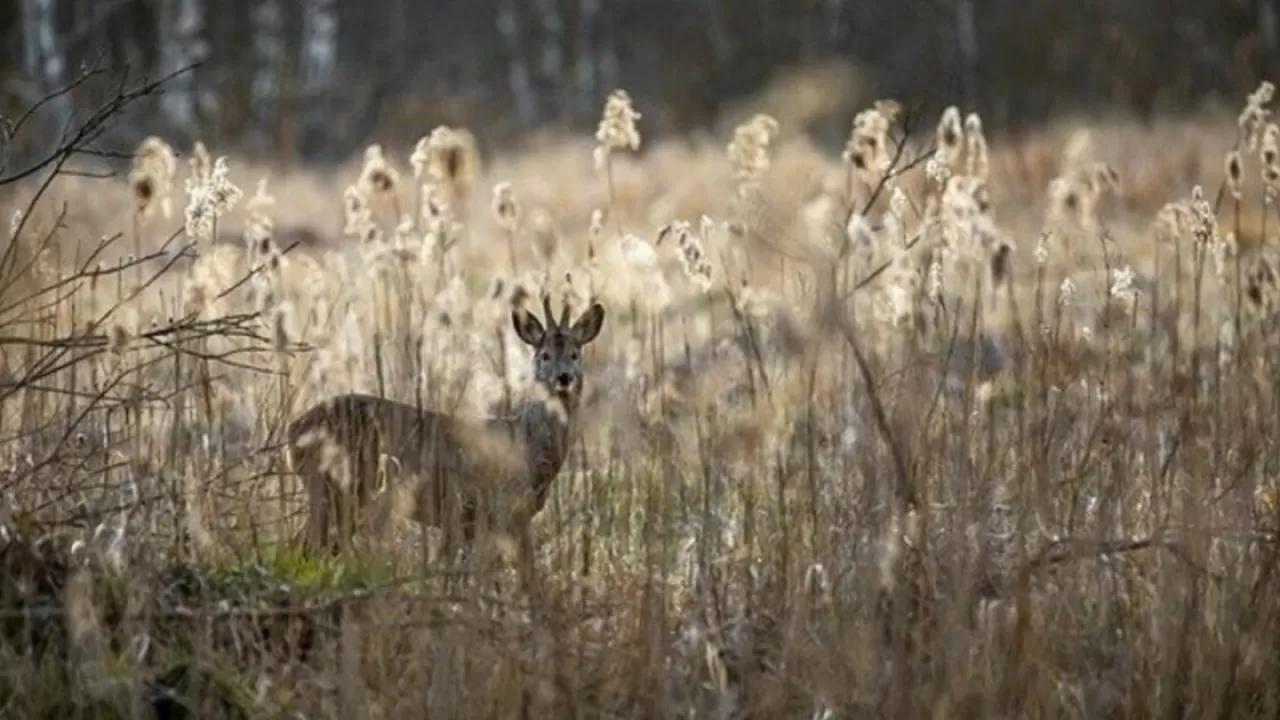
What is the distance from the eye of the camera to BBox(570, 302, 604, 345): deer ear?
7.72m

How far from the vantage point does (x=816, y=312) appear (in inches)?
217

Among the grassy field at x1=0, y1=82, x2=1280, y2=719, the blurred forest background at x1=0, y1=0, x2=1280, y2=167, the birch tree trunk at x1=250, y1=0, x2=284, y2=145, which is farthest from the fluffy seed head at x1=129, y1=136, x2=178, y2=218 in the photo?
the birch tree trunk at x1=250, y1=0, x2=284, y2=145

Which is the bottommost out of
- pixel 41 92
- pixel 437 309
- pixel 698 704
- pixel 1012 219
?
pixel 698 704

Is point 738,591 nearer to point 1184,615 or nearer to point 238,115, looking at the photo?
point 1184,615

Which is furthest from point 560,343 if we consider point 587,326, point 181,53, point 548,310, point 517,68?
point 517,68

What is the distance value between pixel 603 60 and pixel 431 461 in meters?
26.2

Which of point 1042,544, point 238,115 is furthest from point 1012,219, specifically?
point 238,115

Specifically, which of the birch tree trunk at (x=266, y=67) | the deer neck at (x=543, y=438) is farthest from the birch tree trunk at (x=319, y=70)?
the deer neck at (x=543, y=438)

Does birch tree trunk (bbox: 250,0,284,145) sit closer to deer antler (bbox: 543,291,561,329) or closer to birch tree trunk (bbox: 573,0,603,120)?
birch tree trunk (bbox: 573,0,603,120)

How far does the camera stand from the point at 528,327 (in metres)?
7.80

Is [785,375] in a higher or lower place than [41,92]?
lower

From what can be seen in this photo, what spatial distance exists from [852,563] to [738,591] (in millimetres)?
297

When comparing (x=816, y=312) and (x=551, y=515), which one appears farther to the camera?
(x=551, y=515)

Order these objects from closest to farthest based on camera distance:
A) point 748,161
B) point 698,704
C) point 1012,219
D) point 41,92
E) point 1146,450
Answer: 1. point 698,704
2. point 1146,450
3. point 748,161
4. point 1012,219
5. point 41,92
